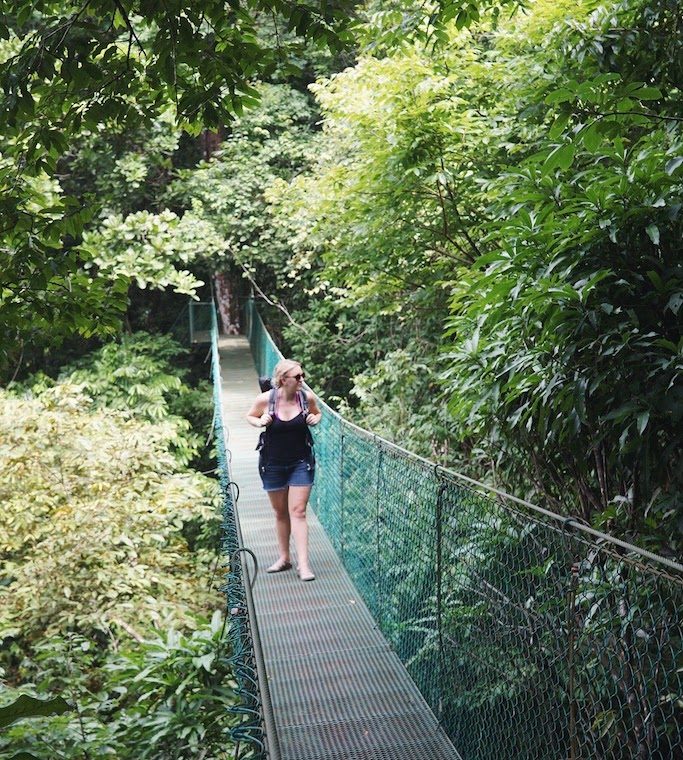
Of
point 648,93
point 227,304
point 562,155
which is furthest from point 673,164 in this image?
point 227,304

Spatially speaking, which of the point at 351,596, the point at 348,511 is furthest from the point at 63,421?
the point at 351,596

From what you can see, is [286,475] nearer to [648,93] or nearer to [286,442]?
[286,442]

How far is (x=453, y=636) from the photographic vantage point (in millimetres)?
2836

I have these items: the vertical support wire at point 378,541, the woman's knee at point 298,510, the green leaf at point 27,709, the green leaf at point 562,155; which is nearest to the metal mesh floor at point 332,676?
the vertical support wire at point 378,541

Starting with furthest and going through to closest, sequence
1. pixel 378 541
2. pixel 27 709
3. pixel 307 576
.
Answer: pixel 307 576, pixel 378 541, pixel 27 709

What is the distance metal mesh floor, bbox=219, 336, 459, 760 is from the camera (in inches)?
101

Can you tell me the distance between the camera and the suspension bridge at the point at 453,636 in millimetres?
1968

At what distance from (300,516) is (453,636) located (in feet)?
4.24

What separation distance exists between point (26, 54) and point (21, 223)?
0.54 meters

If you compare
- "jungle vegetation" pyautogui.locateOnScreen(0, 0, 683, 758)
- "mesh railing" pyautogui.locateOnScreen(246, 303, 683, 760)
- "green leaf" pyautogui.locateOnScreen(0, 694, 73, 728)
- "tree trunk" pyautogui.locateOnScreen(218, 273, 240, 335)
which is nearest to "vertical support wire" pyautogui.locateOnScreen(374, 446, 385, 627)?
"mesh railing" pyautogui.locateOnScreen(246, 303, 683, 760)

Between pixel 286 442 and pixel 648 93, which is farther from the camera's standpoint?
pixel 286 442

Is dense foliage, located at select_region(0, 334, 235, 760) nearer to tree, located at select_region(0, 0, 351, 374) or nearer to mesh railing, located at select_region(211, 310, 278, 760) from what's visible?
mesh railing, located at select_region(211, 310, 278, 760)

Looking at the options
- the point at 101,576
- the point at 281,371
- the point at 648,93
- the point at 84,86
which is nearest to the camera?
the point at 648,93

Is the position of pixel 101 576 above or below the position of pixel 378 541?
below
